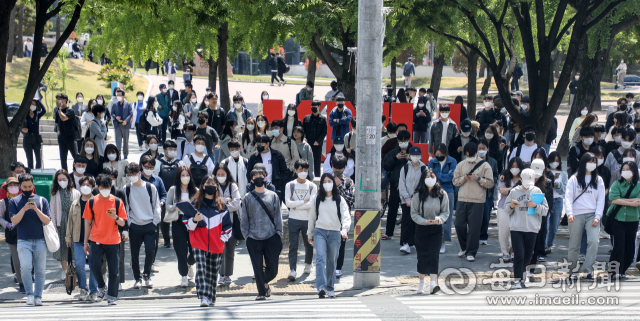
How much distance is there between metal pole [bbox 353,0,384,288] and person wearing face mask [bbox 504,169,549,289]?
1827 mm

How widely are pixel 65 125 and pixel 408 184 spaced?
8701 mm

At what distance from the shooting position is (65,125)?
49.4 feet

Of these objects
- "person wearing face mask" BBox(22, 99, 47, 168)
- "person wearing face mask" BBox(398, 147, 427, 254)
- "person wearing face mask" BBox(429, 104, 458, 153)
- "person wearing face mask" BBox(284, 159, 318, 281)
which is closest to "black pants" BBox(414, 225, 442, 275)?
"person wearing face mask" BBox(398, 147, 427, 254)

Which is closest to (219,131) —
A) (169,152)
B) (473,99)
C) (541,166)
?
(169,152)

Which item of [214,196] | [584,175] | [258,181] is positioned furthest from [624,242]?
[214,196]

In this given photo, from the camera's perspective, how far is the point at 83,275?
28.5ft

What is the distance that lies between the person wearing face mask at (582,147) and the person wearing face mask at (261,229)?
5845 mm

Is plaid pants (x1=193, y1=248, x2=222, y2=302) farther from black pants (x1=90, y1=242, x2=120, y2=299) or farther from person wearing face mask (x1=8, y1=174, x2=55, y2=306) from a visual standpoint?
person wearing face mask (x1=8, y1=174, x2=55, y2=306)

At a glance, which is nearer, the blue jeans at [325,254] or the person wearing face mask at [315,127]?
the blue jeans at [325,254]

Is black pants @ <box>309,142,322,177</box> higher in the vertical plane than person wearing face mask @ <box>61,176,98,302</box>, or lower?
higher

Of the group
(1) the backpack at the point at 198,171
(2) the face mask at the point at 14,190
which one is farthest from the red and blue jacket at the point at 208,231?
(2) the face mask at the point at 14,190

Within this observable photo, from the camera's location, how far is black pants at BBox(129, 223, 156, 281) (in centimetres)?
905

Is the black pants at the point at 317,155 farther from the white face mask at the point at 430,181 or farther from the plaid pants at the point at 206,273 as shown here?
the plaid pants at the point at 206,273

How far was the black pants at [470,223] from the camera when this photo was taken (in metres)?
10.2
